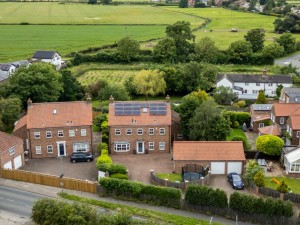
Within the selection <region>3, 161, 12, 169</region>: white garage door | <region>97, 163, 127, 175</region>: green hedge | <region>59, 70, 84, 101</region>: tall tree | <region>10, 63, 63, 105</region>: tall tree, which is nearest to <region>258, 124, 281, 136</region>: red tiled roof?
<region>97, 163, 127, 175</region>: green hedge

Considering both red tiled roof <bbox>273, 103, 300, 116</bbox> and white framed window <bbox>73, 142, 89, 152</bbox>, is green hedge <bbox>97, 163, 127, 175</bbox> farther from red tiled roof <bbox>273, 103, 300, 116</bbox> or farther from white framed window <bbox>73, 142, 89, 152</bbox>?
red tiled roof <bbox>273, 103, 300, 116</bbox>

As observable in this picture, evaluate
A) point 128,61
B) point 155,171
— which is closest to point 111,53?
point 128,61

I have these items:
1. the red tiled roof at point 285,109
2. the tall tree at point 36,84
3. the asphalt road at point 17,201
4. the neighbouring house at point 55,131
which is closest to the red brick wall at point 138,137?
the neighbouring house at point 55,131

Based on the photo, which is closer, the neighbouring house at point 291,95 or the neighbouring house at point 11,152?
the neighbouring house at point 11,152

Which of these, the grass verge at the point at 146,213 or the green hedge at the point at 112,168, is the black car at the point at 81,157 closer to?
the green hedge at the point at 112,168

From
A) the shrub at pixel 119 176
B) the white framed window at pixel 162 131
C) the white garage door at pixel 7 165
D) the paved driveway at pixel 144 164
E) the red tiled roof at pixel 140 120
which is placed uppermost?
the red tiled roof at pixel 140 120

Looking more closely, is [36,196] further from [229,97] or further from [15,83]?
[229,97]

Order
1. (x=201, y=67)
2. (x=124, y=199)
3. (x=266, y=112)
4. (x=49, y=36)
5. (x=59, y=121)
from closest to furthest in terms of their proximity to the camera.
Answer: (x=124, y=199), (x=59, y=121), (x=266, y=112), (x=201, y=67), (x=49, y=36)

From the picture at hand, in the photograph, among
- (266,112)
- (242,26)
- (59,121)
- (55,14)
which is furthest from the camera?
(55,14)
